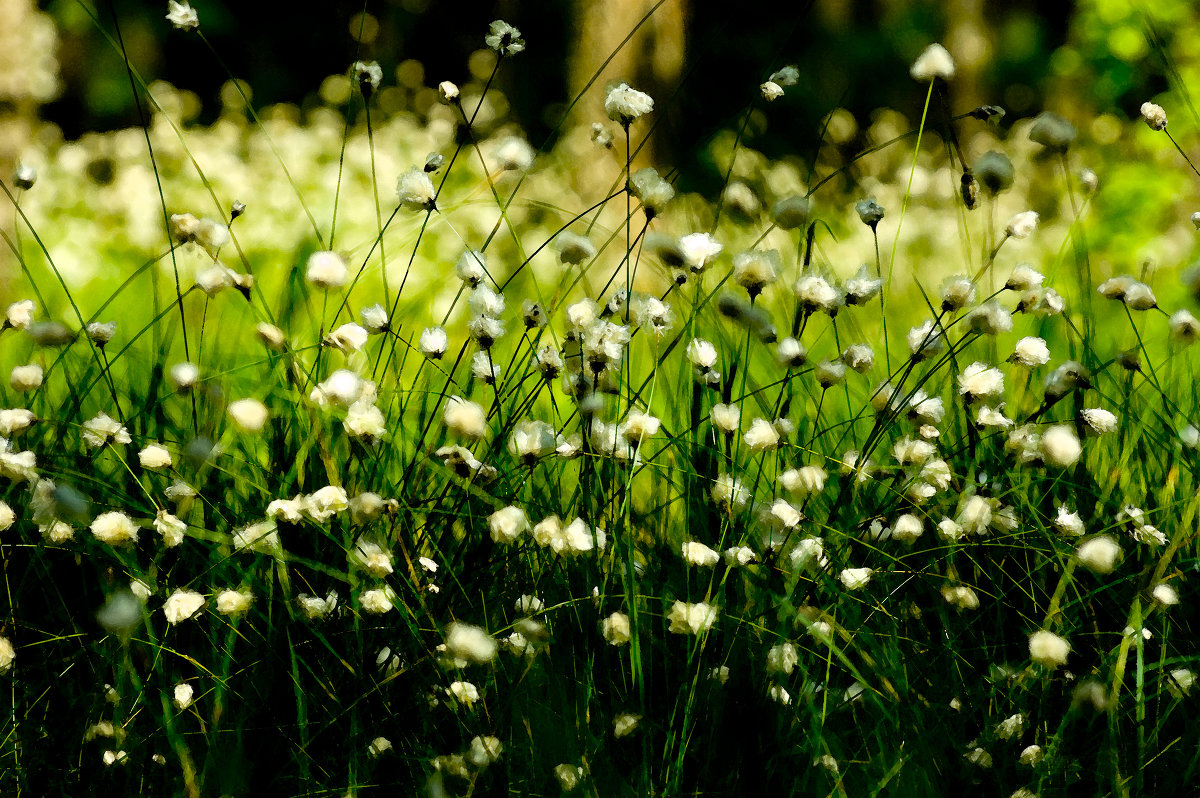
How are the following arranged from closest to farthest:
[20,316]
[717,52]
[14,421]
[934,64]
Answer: [14,421] < [20,316] < [934,64] < [717,52]

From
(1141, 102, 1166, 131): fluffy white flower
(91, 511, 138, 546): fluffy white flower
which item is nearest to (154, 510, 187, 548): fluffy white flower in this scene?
(91, 511, 138, 546): fluffy white flower

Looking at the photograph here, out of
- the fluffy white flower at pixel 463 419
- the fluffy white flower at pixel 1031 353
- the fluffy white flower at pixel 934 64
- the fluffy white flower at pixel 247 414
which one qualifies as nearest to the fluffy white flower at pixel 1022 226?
the fluffy white flower at pixel 1031 353

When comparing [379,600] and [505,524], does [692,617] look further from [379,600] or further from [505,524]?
[379,600]

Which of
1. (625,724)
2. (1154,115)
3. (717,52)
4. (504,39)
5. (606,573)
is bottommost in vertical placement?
(717,52)

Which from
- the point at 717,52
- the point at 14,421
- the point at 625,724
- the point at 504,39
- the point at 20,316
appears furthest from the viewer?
the point at 717,52

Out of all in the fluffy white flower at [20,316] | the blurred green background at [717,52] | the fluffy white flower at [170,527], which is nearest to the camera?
the fluffy white flower at [170,527]

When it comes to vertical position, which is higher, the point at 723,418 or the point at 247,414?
the point at 247,414

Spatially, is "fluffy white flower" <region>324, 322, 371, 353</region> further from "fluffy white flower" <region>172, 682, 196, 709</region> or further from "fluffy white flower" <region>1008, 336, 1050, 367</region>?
"fluffy white flower" <region>1008, 336, 1050, 367</region>

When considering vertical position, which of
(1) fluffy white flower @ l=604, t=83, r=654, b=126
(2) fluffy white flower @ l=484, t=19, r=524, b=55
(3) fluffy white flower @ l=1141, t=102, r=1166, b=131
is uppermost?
(2) fluffy white flower @ l=484, t=19, r=524, b=55

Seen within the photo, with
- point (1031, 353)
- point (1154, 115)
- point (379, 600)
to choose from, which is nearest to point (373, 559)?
point (379, 600)

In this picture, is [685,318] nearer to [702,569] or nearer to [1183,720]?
[702,569]

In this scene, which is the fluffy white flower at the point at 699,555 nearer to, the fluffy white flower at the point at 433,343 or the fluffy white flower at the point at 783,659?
the fluffy white flower at the point at 783,659

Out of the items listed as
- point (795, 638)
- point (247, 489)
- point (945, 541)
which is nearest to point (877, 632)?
point (795, 638)

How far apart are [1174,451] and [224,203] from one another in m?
5.93
